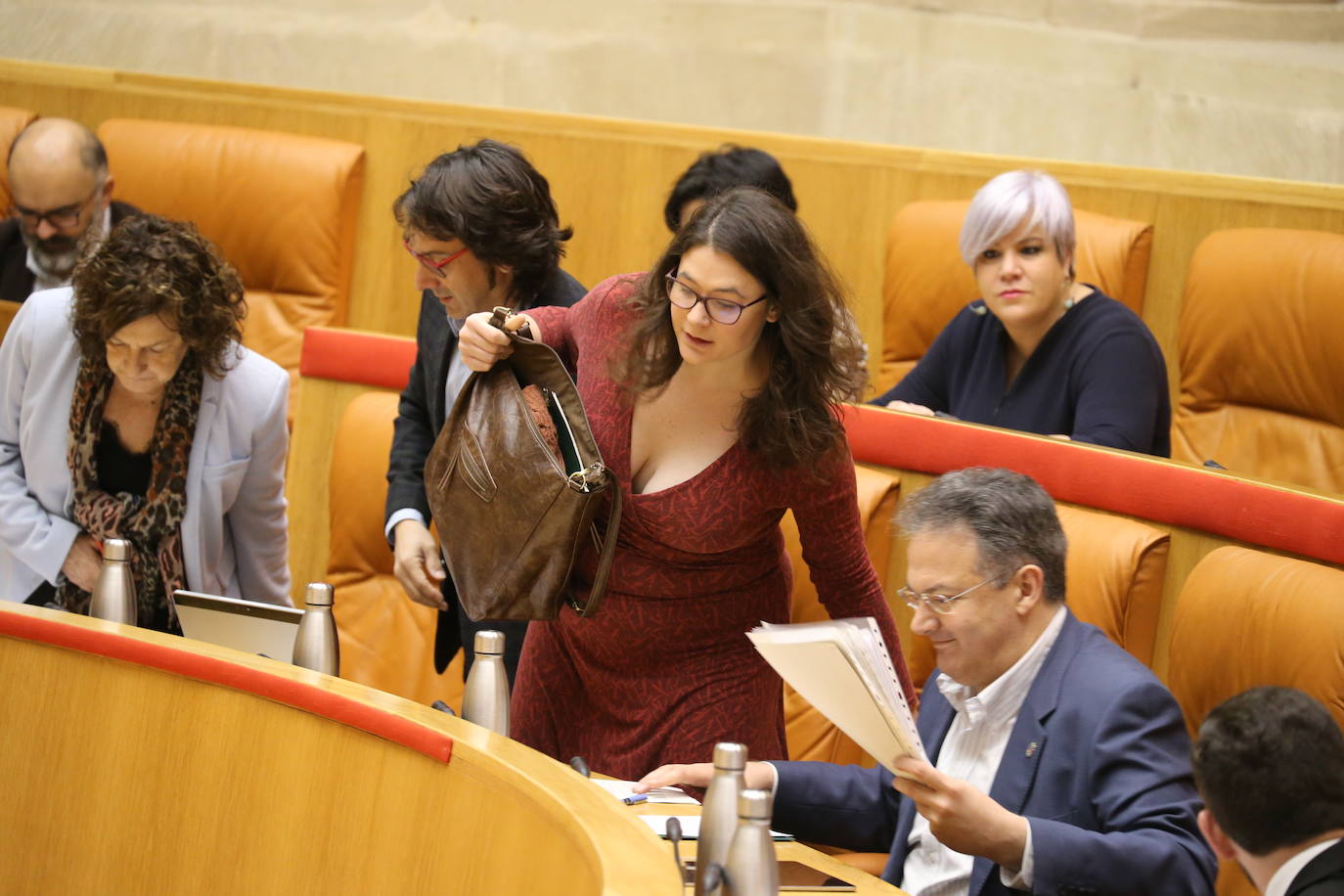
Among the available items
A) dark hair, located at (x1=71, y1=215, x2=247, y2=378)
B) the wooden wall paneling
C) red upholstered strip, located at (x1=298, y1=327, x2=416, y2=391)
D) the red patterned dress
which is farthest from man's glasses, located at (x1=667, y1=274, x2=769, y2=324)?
the wooden wall paneling

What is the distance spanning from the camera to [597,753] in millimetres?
1898

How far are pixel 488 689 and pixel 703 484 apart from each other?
1.09 ft

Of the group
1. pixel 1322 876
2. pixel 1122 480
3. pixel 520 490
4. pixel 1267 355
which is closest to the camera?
pixel 1322 876

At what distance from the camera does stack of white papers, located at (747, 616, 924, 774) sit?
1397mm

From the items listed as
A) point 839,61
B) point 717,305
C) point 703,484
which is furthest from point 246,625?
point 839,61

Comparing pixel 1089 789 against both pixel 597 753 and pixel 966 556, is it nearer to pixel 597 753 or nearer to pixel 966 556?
pixel 966 556

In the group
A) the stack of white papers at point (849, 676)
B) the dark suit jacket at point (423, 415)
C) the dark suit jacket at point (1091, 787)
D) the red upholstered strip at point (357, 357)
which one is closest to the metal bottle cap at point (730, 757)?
the stack of white papers at point (849, 676)

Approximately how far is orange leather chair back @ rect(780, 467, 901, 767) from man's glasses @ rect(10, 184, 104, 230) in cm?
197

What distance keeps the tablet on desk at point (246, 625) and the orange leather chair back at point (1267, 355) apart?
2.08 metres

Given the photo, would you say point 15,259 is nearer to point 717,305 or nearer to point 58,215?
point 58,215

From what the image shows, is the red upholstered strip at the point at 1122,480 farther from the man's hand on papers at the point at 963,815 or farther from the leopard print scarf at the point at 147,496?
the leopard print scarf at the point at 147,496

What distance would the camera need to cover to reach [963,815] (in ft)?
4.93

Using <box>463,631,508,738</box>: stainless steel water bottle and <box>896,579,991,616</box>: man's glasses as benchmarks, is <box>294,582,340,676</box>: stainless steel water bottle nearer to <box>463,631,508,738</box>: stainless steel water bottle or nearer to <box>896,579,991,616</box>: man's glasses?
<box>463,631,508,738</box>: stainless steel water bottle

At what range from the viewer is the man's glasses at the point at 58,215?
3574 millimetres
